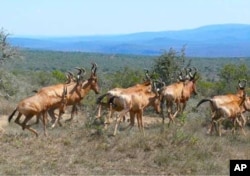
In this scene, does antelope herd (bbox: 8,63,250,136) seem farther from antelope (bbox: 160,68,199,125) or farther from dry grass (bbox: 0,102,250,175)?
dry grass (bbox: 0,102,250,175)

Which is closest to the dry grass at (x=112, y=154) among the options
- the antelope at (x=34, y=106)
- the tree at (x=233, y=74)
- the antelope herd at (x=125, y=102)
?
the antelope at (x=34, y=106)

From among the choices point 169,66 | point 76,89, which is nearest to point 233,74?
point 169,66

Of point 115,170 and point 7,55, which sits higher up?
point 7,55

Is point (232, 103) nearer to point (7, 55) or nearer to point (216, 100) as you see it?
point (216, 100)

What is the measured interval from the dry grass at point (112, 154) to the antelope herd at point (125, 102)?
0.90m

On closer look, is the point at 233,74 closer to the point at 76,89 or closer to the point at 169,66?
the point at 169,66

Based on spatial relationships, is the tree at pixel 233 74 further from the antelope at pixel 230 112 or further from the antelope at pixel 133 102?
the antelope at pixel 133 102

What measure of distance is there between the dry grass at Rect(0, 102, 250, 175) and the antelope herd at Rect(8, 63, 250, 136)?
90 centimetres

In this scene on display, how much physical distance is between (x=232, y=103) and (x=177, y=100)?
8.77ft

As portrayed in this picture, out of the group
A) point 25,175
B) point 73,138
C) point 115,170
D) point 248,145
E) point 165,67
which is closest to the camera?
point 25,175

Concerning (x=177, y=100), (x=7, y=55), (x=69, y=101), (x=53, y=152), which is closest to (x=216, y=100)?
(x=177, y=100)

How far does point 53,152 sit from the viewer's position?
41.8ft

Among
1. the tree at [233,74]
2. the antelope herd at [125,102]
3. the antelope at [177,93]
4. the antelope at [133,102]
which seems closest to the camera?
the antelope herd at [125,102]

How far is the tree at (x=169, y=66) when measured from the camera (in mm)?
27750
